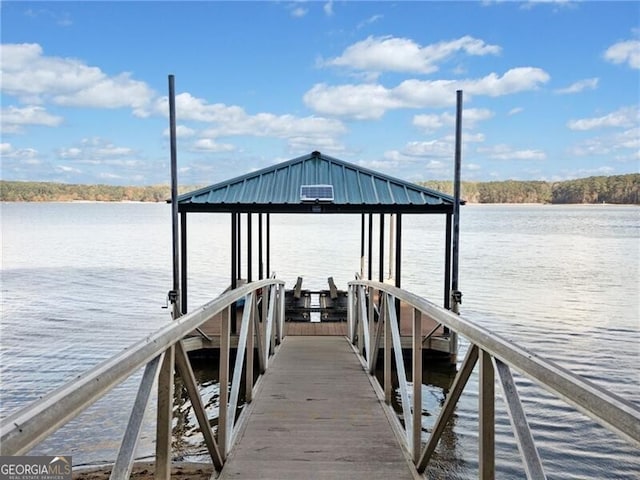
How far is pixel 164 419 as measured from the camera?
7.39 ft

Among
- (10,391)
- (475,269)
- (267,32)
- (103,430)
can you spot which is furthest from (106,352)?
(267,32)

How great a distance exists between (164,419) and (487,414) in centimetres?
120

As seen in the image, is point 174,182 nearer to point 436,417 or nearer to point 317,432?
point 436,417

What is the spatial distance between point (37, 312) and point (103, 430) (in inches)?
364

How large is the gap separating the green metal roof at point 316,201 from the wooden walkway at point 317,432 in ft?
14.1

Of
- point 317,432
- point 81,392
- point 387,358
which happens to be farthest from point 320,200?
point 81,392

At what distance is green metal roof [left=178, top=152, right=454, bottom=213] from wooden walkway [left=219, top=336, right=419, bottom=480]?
4.30 metres

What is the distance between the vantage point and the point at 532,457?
1.65 metres

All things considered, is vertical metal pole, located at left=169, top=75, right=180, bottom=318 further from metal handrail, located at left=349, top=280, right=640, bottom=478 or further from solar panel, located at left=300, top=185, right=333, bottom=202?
metal handrail, located at left=349, top=280, right=640, bottom=478

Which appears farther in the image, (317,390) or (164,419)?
(317,390)

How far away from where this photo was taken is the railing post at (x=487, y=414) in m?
2.09

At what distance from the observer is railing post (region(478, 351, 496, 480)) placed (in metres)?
2.09

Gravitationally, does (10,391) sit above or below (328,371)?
below

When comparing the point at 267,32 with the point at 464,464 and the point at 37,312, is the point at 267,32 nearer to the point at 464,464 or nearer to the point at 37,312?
the point at 37,312
